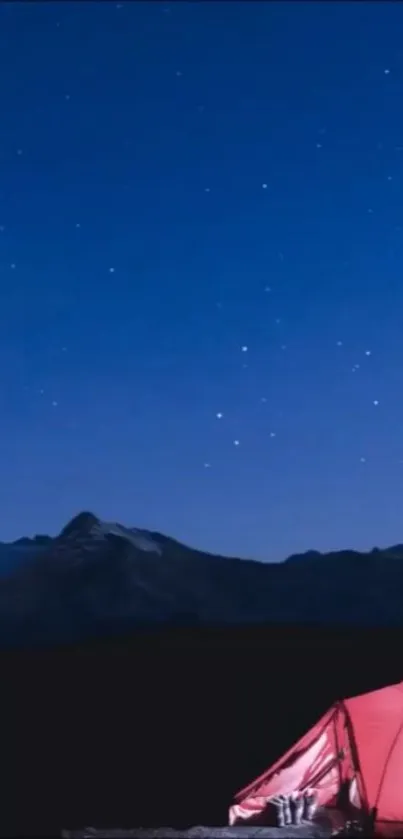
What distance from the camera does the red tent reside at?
10.4 meters

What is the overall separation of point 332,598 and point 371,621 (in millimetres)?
4672

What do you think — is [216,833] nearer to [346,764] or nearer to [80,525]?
[346,764]

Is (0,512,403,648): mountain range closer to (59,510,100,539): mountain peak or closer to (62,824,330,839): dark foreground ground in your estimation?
(59,510,100,539): mountain peak

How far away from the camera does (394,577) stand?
8456 cm

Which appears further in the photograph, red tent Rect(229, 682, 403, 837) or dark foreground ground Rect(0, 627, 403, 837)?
dark foreground ground Rect(0, 627, 403, 837)

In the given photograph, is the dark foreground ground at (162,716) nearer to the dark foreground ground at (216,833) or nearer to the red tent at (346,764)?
the dark foreground ground at (216,833)

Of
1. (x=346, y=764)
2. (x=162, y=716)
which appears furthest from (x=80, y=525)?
(x=346, y=764)

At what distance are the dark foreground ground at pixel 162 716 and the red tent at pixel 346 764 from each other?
319 centimetres

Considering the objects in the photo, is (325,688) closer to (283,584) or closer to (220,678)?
(220,678)

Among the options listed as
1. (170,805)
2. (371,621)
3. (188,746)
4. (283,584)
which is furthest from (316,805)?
(283,584)

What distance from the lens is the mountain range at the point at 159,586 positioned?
277ft

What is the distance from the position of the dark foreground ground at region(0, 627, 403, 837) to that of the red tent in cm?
319

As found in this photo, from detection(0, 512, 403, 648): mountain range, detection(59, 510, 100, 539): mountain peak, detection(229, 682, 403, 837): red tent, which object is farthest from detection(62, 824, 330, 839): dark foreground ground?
detection(59, 510, 100, 539): mountain peak

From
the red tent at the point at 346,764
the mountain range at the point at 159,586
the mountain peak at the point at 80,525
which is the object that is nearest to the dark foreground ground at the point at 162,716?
the red tent at the point at 346,764
